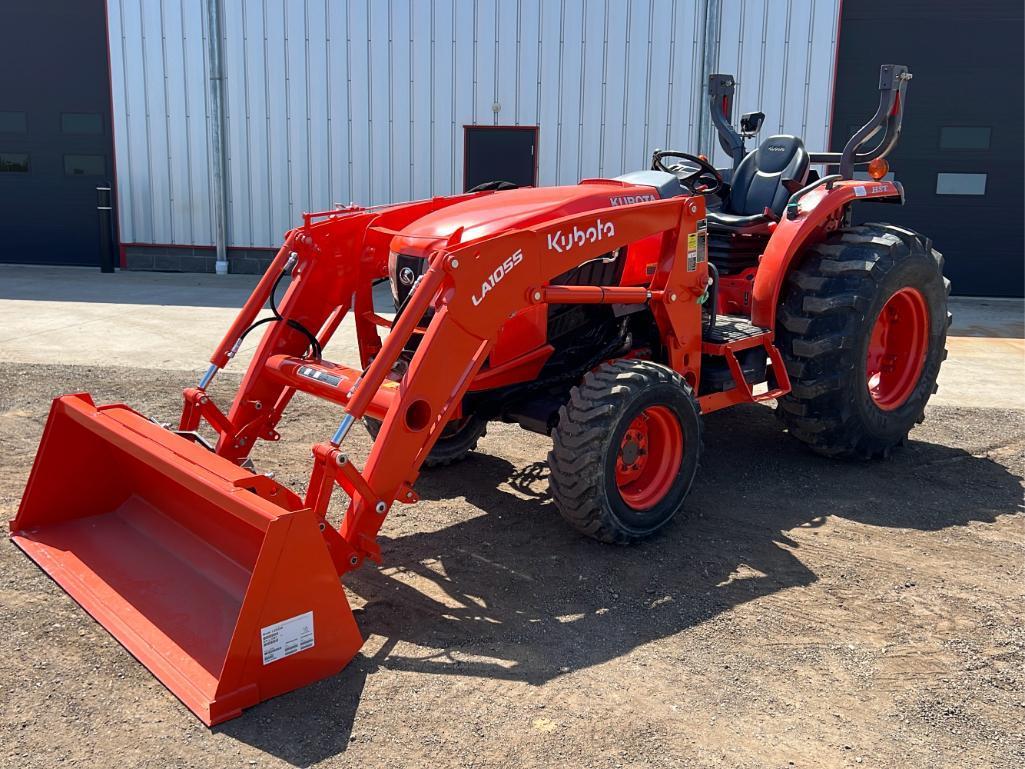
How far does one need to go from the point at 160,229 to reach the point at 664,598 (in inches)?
467

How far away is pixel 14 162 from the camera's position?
14.2 meters

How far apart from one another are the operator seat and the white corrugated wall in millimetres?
6660

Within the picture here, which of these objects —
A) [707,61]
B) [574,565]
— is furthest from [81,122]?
[574,565]

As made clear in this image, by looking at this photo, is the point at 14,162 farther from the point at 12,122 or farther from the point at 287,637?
the point at 287,637

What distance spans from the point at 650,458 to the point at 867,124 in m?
2.96

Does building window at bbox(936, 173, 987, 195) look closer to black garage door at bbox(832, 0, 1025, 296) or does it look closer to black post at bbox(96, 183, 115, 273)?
black garage door at bbox(832, 0, 1025, 296)

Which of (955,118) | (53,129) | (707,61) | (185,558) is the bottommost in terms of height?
(185,558)

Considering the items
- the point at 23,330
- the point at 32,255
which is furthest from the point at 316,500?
the point at 32,255

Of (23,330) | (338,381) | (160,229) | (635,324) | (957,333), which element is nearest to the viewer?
(338,381)

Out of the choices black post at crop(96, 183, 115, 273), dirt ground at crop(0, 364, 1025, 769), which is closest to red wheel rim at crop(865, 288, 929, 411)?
dirt ground at crop(0, 364, 1025, 769)

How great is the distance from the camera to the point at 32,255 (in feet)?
47.2

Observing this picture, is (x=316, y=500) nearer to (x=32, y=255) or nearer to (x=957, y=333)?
(x=957, y=333)

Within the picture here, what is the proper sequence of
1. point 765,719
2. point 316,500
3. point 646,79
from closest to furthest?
1. point 765,719
2. point 316,500
3. point 646,79

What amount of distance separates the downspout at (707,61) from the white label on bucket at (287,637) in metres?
10.5
